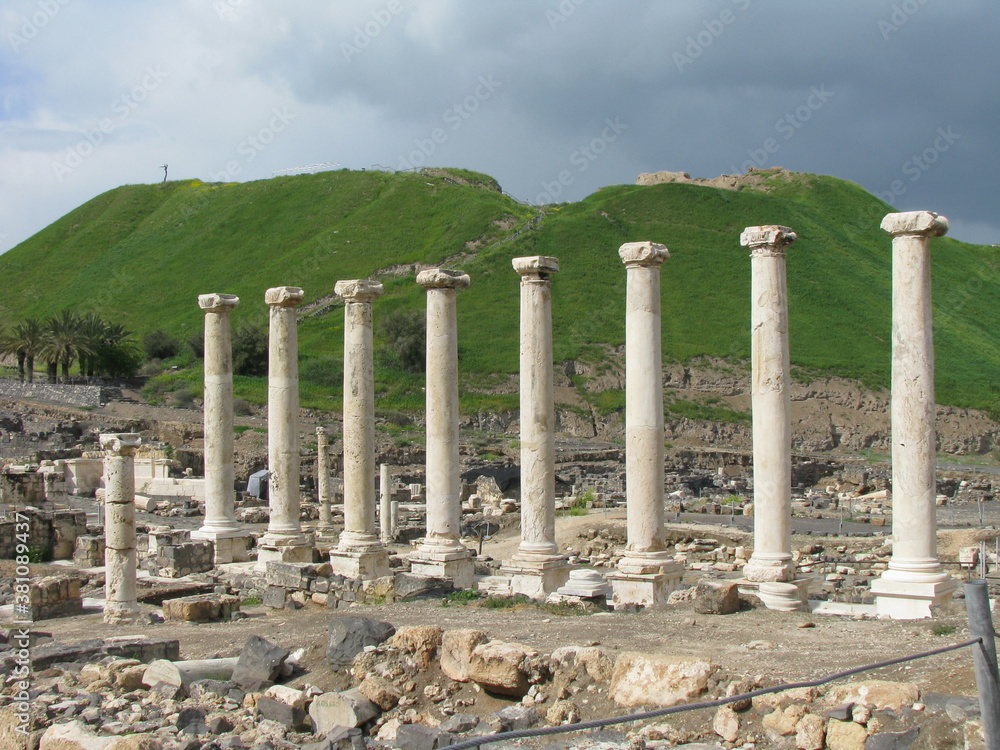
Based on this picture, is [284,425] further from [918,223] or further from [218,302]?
[918,223]

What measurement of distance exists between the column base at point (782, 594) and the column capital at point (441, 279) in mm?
8011

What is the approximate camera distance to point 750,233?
16.5m

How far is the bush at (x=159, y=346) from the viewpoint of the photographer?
3265 inches

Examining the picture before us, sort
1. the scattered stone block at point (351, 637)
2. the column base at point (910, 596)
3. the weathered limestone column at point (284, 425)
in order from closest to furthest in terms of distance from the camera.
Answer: the scattered stone block at point (351, 637) < the column base at point (910, 596) < the weathered limestone column at point (284, 425)

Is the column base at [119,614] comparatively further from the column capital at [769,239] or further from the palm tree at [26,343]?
the palm tree at [26,343]

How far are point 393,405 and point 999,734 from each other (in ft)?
207

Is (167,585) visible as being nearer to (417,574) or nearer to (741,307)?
(417,574)

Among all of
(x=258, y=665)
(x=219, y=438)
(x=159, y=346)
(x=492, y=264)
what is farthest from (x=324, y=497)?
(x=492, y=264)

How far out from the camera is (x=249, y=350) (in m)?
74.4

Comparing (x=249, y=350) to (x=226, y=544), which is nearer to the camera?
(x=226, y=544)

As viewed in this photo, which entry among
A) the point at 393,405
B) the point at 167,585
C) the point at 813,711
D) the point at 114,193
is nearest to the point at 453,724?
the point at 813,711

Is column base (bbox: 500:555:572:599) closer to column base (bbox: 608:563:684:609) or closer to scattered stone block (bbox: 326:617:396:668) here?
column base (bbox: 608:563:684:609)

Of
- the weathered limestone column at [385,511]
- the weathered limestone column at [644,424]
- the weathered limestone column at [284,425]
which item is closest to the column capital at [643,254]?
the weathered limestone column at [644,424]

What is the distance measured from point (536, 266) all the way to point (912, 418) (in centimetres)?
697
